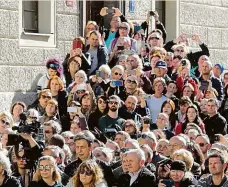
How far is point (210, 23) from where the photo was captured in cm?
2119

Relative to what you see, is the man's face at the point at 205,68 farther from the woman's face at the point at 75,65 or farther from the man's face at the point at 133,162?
the man's face at the point at 133,162

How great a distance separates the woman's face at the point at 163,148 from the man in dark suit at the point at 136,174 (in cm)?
143

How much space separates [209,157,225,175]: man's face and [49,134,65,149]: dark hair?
201 centimetres

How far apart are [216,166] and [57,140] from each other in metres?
2.13

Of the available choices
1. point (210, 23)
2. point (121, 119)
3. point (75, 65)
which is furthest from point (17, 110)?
point (210, 23)

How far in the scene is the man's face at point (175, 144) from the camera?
38.5ft

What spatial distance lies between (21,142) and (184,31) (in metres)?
10.0

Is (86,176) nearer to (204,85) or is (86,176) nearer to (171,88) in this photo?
(171,88)

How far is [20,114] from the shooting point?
13172 mm

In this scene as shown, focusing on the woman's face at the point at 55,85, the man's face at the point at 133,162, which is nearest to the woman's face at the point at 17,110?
the woman's face at the point at 55,85

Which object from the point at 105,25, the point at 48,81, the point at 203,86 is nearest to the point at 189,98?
the point at 203,86

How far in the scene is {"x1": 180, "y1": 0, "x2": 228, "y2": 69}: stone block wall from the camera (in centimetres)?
2041

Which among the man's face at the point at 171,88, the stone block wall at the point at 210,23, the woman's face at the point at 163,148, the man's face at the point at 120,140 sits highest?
the stone block wall at the point at 210,23

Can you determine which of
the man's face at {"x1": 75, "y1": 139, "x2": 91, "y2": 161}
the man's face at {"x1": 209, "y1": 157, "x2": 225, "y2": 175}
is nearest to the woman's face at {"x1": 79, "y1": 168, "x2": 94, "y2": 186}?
the man's face at {"x1": 75, "y1": 139, "x2": 91, "y2": 161}
